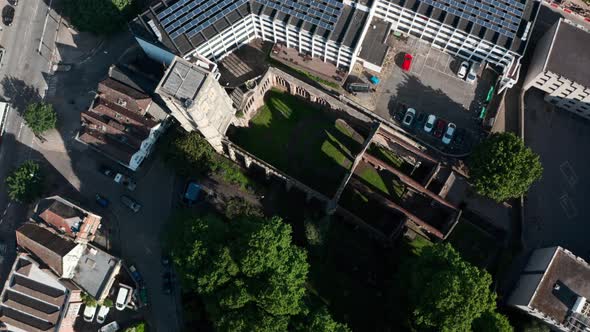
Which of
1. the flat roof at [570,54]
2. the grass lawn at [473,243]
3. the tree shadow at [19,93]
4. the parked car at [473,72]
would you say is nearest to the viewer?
the flat roof at [570,54]

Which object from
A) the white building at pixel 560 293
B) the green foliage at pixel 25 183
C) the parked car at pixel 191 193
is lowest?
the green foliage at pixel 25 183

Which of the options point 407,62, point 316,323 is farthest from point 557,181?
point 316,323

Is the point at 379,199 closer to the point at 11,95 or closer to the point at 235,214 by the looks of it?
the point at 235,214

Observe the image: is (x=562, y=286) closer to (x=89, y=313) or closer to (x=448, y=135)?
(x=448, y=135)

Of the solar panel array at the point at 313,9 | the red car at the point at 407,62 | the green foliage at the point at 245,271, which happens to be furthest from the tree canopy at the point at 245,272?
the red car at the point at 407,62

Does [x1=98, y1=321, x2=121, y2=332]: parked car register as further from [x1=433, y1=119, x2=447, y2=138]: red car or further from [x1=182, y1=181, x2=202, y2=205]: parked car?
[x1=433, y1=119, x2=447, y2=138]: red car

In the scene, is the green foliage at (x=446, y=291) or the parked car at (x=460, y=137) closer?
the green foliage at (x=446, y=291)

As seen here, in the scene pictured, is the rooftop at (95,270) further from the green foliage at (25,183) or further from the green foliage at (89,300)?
the green foliage at (25,183)
